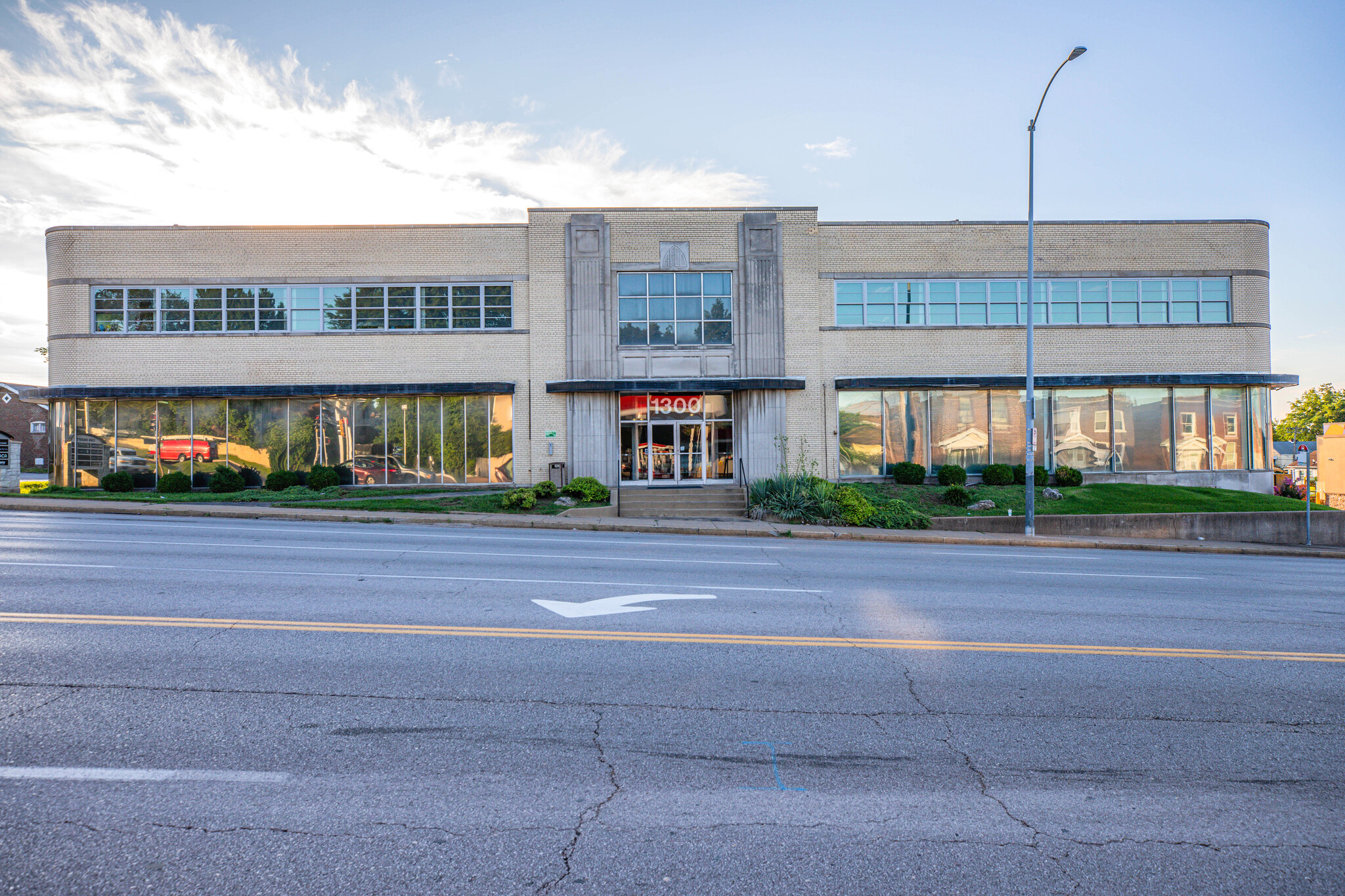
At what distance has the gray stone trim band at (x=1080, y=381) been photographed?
23.3 metres

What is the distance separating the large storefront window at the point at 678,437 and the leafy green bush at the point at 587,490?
2.73 m

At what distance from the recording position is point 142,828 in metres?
3.04

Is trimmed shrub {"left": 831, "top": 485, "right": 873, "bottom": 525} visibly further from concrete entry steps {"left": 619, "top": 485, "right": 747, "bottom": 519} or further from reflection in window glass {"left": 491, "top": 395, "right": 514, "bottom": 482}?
reflection in window glass {"left": 491, "top": 395, "right": 514, "bottom": 482}

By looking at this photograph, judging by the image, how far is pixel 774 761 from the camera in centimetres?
386

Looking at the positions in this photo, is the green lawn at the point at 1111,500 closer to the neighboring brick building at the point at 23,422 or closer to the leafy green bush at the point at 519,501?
the leafy green bush at the point at 519,501

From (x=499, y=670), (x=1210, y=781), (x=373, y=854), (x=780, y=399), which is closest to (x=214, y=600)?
(x=499, y=670)

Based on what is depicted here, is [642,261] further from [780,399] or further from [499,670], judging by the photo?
[499,670]

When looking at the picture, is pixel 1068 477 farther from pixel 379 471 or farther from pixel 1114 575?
pixel 379 471

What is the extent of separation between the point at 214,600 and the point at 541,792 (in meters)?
5.63

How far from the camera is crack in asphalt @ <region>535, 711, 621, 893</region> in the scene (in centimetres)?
276

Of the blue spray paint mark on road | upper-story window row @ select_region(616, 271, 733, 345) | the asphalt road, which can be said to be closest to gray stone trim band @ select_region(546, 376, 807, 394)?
upper-story window row @ select_region(616, 271, 733, 345)

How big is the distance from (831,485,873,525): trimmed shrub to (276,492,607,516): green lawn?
7.08 m

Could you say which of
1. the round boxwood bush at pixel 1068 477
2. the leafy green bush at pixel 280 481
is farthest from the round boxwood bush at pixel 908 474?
the leafy green bush at pixel 280 481

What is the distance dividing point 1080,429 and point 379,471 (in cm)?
2493
